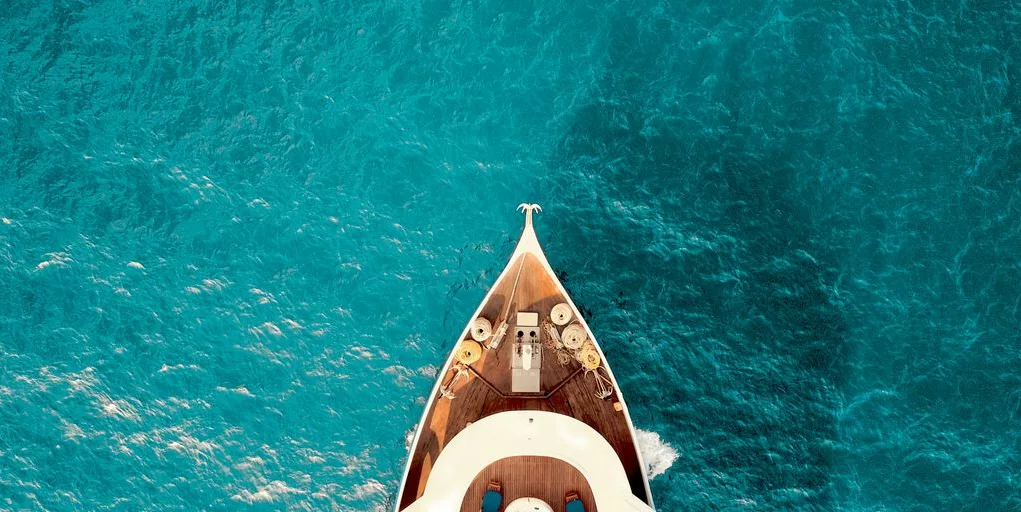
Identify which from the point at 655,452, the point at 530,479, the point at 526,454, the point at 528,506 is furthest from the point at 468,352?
the point at 655,452

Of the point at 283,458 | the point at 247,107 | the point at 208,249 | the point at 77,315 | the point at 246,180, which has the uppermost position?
the point at 247,107

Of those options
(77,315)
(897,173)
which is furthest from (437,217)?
(897,173)

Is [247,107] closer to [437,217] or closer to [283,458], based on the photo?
[437,217]

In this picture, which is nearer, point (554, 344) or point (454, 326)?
point (554, 344)

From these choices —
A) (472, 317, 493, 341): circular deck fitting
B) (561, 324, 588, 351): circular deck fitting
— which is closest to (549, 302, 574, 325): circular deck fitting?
(561, 324, 588, 351): circular deck fitting

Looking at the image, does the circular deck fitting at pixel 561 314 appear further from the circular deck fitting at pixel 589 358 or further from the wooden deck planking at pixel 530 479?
the wooden deck planking at pixel 530 479

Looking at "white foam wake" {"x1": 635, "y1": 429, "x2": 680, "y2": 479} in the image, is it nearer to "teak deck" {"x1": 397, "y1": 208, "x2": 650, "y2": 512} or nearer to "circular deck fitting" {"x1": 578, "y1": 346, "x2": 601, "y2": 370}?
"teak deck" {"x1": 397, "y1": 208, "x2": 650, "y2": 512}
